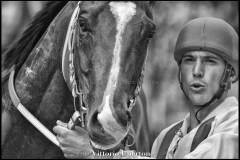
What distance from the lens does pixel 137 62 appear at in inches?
108

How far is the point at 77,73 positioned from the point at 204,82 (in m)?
0.60

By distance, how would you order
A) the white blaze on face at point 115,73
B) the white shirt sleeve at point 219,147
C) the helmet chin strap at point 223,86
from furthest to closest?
the helmet chin strap at point 223,86 < the white shirt sleeve at point 219,147 < the white blaze on face at point 115,73

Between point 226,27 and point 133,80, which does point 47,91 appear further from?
point 226,27

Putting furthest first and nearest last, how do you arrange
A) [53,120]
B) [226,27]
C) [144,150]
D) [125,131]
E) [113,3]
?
[144,150]
[226,27]
[53,120]
[113,3]
[125,131]

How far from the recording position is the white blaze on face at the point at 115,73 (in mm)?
2498

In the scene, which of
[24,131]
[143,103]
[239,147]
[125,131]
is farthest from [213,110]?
[143,103]

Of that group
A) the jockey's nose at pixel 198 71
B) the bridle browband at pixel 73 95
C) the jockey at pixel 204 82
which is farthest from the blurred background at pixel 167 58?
the bridle browband at pixel 73 95

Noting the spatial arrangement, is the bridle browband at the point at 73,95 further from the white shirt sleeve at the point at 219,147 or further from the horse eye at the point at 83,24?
the white shirt sleeve at the point at 219,147

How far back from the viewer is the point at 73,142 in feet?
9.00

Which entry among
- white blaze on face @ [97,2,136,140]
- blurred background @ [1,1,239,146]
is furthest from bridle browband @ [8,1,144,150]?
blurred background @ [1,1,239,146]

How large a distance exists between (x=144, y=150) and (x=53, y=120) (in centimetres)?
112

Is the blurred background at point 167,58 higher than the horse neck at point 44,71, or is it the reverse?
the horse neck at point 44,71

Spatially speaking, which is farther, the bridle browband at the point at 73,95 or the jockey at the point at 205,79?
the jockey at the point at 205,79

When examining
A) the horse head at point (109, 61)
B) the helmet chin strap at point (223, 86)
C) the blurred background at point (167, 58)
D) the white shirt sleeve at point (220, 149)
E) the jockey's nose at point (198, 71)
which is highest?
the horse head at point (109, 61)
